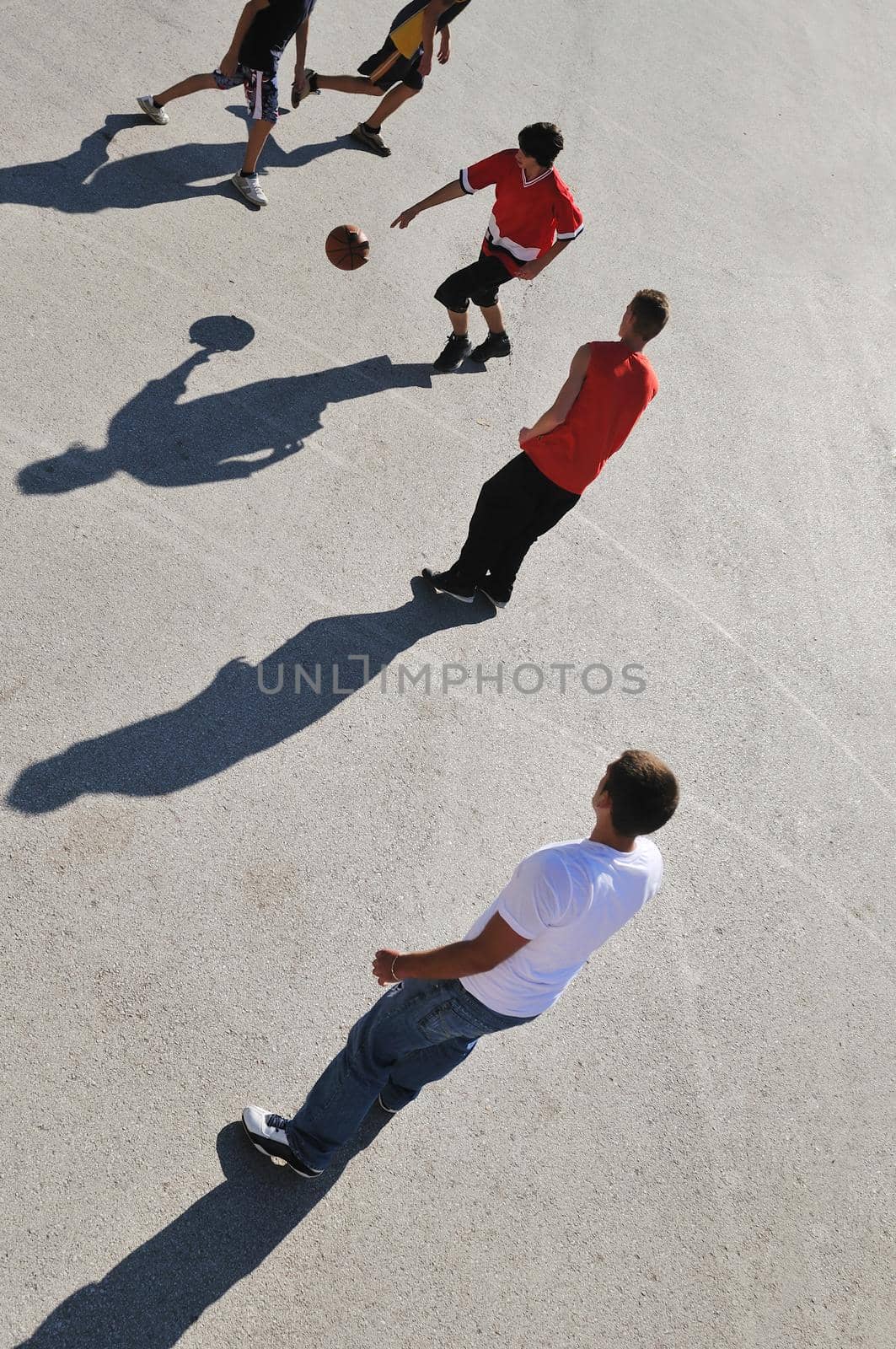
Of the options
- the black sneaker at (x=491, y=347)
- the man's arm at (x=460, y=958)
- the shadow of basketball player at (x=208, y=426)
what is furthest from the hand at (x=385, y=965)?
the black sneaker at (x=491, y=347)

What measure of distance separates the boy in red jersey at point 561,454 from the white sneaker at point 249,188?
3280mm

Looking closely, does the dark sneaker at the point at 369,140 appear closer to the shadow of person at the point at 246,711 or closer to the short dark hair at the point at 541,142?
the short dark hair at the point at 541,142

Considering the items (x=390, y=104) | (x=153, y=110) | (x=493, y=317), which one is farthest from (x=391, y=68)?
(x=493, y=317)

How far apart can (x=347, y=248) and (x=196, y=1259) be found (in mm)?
5738

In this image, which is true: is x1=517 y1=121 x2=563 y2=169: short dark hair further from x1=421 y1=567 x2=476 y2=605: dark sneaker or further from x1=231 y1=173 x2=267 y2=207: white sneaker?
x1=421 y1=567 x2=476 y2=605: dark sneaker

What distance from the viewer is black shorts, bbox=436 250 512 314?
7105mm

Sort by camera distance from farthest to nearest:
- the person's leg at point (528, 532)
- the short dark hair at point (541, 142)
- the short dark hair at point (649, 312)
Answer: the short dark hair at point (541, 142) → the person's leg at point (528, 532) → the short dark hair at point (649, 312)

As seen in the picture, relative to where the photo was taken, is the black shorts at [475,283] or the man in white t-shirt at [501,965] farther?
the black shorts at [475,283]

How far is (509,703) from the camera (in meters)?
6.00

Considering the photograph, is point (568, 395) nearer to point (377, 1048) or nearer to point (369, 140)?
point (377, 1048)

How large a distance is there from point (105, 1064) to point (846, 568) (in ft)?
19.6

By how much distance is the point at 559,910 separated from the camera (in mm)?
3182

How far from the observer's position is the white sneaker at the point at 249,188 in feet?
25.5

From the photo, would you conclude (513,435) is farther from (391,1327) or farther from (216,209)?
(391,1327)
